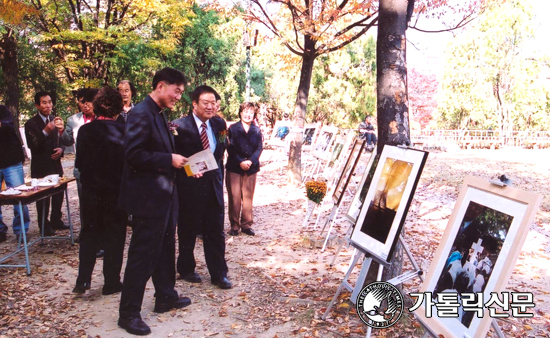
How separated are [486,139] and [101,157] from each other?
30832 millimetres

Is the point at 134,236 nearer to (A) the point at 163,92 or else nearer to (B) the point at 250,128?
(A) the point at 163,92

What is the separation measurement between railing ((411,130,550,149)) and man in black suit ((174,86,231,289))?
26.5 metres

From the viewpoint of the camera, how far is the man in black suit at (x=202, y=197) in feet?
14.5

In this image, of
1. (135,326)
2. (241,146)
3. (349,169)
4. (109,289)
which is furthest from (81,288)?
(349,169)

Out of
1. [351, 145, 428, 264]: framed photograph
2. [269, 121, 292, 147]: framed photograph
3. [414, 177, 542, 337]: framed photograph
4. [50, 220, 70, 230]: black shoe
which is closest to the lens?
[414, 177, 542, 337]: framed photograph

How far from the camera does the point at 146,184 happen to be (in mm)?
3414

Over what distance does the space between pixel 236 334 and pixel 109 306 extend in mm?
1353

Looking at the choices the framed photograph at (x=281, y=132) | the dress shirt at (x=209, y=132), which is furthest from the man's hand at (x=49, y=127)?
the framed photograph at (x=281, y=132)

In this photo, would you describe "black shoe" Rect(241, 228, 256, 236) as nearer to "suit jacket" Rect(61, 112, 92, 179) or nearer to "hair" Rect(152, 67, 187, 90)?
"suit jacket" Rect(61, 112, 92, 179)

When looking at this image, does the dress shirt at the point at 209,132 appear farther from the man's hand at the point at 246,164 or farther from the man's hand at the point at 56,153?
the man's hand at the point at 56,153

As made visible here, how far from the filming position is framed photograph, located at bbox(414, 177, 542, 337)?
218 cm

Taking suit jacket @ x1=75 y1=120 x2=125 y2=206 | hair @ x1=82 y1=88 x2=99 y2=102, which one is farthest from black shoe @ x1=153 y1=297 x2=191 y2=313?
hair @ x1=82 y1=88 x2=99 y2=102

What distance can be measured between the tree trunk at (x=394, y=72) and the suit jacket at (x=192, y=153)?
1778 mm

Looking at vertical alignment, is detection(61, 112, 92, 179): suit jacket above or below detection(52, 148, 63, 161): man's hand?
above
